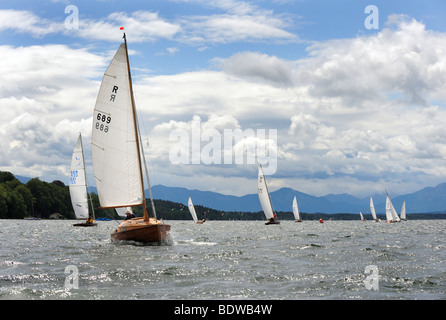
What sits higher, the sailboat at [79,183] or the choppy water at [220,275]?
the sailboat at [79,183]

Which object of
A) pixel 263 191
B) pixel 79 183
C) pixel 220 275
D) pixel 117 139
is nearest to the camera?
pixel 220 275

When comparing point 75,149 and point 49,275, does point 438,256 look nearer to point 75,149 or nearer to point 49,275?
point 49,275

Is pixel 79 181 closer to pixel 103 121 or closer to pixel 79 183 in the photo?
pixel 79 183

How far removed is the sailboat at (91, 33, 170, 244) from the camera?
116 ft

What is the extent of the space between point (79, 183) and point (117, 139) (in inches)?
2229

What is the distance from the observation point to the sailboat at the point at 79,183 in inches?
3398

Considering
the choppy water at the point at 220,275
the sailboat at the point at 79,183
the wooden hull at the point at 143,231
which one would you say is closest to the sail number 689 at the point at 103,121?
the wooden hull at the point at 143,231

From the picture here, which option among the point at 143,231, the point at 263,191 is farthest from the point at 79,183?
the point at 143,231

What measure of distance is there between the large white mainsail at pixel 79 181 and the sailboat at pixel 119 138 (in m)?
52.3

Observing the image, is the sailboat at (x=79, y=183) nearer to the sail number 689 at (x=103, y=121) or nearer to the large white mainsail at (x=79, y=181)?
the large white mainsail at (x=79, y=181)

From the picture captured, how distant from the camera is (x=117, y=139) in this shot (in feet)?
117

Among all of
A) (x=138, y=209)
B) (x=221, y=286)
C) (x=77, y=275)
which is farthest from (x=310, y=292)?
(x=138, y=209)

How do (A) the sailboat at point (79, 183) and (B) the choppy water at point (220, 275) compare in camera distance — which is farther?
(A) the sailboat at point (79, 183)
